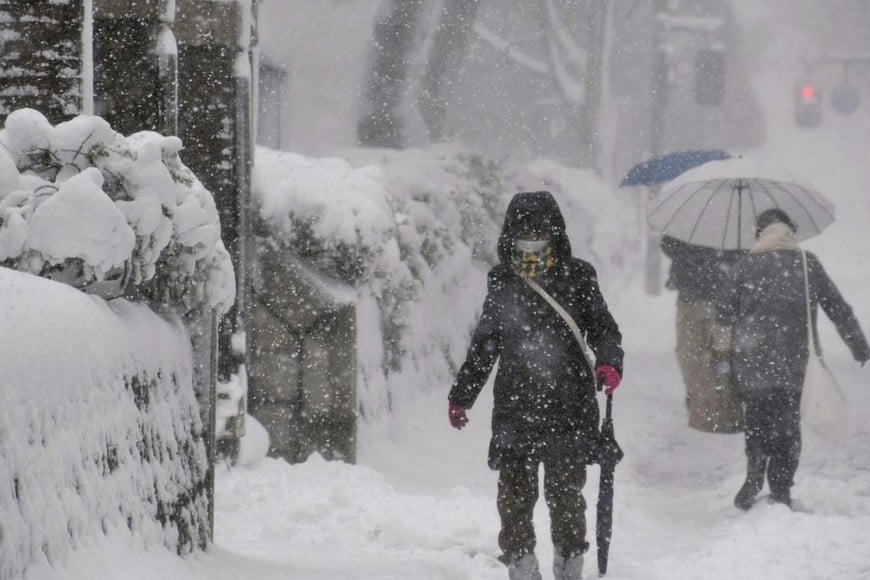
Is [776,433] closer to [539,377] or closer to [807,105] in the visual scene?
[539,377]

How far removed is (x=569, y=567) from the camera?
503cm

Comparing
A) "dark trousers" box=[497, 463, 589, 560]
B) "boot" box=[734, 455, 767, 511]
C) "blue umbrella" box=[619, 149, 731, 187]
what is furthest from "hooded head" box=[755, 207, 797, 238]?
"blue umbrella" box=[619, 149, 731, 187]

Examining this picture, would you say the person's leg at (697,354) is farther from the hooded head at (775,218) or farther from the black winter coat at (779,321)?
the black winter coat at (779,321)

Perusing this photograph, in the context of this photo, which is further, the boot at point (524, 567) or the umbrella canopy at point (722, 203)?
the umbrella canopy at point (722, 203)

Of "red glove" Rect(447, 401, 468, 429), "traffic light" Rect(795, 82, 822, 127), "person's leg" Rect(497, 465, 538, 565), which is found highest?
"traffic light" Rect(795, 82, 822, 127)

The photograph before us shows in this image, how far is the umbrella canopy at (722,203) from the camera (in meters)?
8.76

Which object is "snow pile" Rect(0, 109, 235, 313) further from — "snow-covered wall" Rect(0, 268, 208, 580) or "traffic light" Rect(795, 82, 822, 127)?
"traffic light" Rect(795, 82, 822, 127)

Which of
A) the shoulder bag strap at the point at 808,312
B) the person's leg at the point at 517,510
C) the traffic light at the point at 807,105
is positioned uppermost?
the traffic light at the point at 807,105

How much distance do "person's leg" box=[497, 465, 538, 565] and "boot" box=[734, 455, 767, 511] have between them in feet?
7.82

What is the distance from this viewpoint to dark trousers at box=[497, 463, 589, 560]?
16.4 feet

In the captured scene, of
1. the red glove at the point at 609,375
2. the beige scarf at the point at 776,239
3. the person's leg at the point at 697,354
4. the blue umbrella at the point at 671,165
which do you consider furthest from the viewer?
the blue umbrella at the point at 671,165

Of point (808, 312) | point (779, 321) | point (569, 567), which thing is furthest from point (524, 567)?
point (808, 312)

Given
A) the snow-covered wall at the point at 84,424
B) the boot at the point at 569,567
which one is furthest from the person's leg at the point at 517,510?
the snow-covered wall at the point at 84,424

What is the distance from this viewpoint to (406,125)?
711 inches
